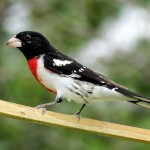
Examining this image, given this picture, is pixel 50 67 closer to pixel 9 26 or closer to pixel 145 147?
pixel 145 147

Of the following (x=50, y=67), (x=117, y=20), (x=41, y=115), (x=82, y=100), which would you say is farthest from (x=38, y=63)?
(x=117, y=20)

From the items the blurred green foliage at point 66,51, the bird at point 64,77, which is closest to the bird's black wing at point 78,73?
the bird at point 64,77

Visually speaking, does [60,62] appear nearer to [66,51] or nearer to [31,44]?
[31,44]

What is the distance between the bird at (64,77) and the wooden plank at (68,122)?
40 cm

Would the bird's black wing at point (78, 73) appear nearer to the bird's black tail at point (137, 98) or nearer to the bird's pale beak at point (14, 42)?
the bird's black tail at point (137, 98)

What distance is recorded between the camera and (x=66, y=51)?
21.3 feet

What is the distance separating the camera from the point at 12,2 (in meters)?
6.37

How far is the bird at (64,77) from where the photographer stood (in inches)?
154

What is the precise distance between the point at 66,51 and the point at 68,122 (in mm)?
3083

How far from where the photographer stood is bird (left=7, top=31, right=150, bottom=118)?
3.90 meters

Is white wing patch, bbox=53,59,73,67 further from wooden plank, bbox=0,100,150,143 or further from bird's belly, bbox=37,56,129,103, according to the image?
wooden plank, bbox=0,100,150,143

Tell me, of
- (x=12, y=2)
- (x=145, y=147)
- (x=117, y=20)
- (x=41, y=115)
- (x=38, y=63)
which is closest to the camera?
(x=41, y=115)

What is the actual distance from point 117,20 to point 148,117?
122cm

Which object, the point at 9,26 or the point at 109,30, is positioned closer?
the point at 9,26
